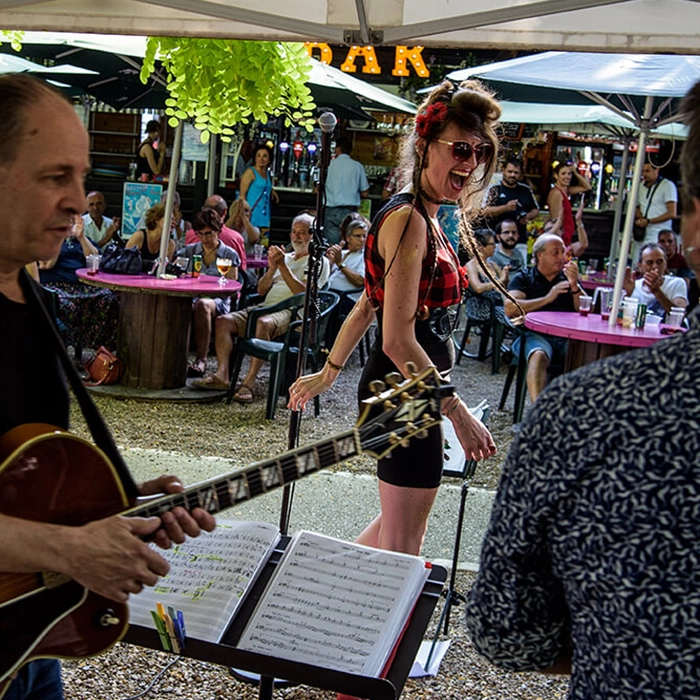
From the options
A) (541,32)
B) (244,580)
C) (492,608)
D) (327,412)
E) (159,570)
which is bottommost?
(327,412)

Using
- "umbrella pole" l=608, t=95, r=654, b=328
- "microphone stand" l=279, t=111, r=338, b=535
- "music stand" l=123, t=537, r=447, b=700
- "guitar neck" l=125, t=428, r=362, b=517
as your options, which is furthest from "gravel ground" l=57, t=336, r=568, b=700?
"guitar neck" l=125, t=428, r=362, b=517

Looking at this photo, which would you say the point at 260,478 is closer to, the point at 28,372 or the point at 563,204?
the point at 28,372

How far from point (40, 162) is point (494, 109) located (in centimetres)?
179

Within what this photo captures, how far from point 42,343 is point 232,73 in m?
3.42

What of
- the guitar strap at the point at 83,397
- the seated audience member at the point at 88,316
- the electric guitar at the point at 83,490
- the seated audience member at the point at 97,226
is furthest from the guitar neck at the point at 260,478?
the seated audience member at the point at 97,226

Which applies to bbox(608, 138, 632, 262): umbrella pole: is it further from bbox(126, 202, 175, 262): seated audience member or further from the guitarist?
the guitarist

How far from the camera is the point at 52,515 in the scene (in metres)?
1.80

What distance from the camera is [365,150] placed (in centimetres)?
1777

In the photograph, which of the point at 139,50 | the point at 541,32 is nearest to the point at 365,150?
the point at 139,50

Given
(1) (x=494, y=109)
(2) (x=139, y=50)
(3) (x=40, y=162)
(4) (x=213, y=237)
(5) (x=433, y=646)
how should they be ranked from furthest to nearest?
1. (2) (x=139, y=50)
2. (4) (x=213, y=237)
3. (5) (x=433, y=646)
4. (1) (x=494, y=109)
5. (3) (x=40, y=162)

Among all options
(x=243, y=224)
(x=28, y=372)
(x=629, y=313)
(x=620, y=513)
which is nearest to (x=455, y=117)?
(x=28, y=372)

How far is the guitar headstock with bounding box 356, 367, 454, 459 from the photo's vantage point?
1888mm

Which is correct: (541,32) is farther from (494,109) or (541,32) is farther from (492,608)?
(492,608)

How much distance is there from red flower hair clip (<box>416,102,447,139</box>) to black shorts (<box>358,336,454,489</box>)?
71 cm
